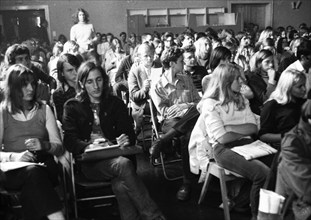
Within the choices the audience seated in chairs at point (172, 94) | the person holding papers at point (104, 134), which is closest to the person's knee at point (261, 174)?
the person holding papers at point (104, 134)

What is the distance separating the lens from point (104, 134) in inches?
116

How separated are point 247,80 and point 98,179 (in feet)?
6.33

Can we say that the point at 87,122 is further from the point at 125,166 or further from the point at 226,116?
the point at 226,116

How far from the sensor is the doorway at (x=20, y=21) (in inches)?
487

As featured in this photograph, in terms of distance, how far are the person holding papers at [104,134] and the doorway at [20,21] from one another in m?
10.4

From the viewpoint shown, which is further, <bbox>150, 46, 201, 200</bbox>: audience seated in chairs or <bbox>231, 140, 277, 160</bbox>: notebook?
<bbox>150, 46, 201, 200</bbox>: audience seated in chairs

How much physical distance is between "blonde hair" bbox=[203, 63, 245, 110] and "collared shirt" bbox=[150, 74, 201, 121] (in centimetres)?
87

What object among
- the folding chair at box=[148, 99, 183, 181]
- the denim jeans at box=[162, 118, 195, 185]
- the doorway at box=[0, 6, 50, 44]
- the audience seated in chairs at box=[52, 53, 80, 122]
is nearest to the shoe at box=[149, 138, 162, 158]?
the folding chair at box=[148, 99, 183, 181]

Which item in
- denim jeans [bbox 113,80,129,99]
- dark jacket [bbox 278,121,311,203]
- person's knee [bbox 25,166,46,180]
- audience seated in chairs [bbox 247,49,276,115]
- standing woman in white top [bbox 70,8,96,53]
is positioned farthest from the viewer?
standing woman in white top [bbox 70,8,96,53]

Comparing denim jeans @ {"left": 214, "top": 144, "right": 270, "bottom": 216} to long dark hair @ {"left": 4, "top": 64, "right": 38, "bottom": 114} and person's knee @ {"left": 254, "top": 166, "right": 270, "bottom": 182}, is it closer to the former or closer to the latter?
person's knee @ {"left": 254, "top": 166, "right": 270, "bottom": 182}

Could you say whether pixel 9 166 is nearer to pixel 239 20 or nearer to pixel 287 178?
pixel 287 178

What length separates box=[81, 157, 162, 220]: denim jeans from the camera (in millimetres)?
2621

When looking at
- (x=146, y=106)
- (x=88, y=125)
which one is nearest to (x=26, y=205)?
(x=88, y=125)

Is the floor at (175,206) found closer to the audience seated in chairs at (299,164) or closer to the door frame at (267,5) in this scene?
the audience seated in chairs at (299,164)
